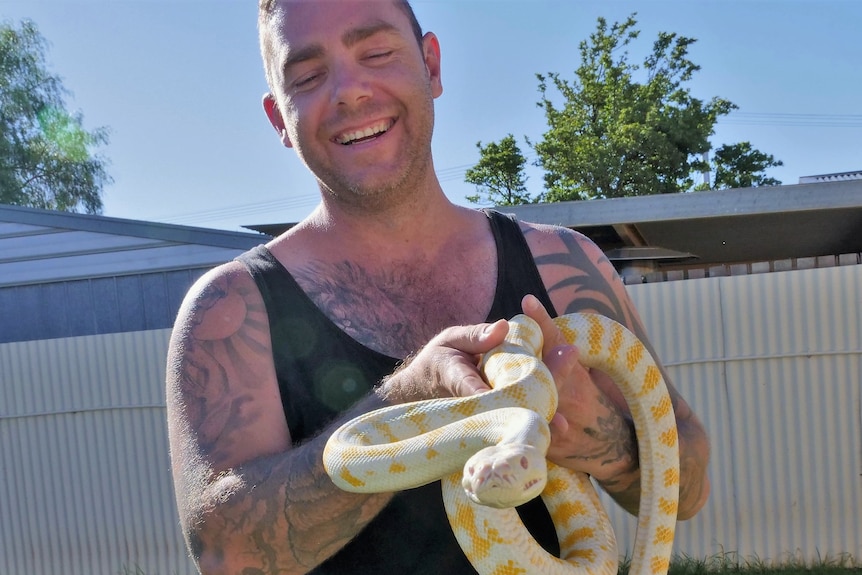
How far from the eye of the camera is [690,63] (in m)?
31.4

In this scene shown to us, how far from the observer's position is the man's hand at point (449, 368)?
5.82ft

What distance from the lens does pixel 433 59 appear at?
2.61 m

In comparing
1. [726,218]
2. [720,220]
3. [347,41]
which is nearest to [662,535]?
[347,41]

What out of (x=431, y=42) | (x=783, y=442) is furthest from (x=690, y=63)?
(x=431, y=42)

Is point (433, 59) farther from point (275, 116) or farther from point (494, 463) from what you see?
point (494, 463)

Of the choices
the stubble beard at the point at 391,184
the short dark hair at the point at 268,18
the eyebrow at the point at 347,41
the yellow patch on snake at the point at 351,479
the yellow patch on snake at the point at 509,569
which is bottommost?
the yellow patch on snake at the point at 509,569

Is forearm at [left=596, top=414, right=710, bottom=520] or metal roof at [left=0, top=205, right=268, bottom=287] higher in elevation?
metal roof at [left=0, top=205, right=268, bottom=287]

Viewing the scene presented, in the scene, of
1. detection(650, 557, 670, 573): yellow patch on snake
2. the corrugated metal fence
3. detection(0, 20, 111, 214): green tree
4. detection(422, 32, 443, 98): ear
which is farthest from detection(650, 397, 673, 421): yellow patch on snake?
detection(0, 20, 111, 214): green tree

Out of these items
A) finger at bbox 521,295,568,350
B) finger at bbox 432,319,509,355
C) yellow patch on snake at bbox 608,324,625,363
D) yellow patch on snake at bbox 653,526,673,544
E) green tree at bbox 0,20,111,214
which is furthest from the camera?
green tree at bbox 0,20,111,214

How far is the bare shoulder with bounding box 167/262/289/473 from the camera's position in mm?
2041

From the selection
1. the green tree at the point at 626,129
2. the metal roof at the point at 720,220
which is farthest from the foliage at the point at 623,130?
the metal roof at the point at 720,220

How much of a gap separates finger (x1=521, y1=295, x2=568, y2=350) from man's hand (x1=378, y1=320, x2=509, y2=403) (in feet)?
0.58

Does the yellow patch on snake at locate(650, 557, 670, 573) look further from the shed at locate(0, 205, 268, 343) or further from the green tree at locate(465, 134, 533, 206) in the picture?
the green tree at locate(465, 134, 533, 206)

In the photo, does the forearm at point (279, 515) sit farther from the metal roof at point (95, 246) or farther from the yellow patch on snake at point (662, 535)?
the metal roof at point (95, 246)
